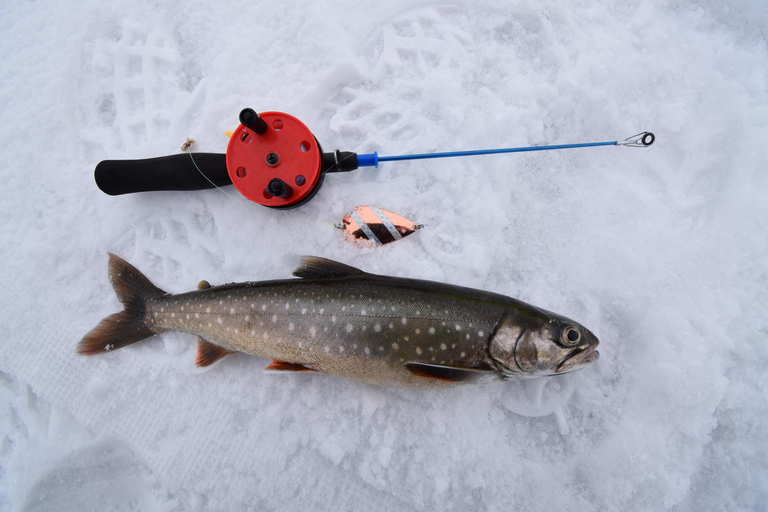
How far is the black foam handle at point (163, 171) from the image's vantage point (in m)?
2.10

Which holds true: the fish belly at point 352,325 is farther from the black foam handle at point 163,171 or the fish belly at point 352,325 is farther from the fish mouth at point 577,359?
the black foam handle at point 163,171

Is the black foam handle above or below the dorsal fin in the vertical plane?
above

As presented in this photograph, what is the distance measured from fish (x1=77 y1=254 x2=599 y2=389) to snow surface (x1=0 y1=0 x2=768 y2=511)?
1.07ft

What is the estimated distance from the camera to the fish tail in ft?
7.07

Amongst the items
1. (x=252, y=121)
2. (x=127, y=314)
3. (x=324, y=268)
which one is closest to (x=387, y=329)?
(x=324, y=268)

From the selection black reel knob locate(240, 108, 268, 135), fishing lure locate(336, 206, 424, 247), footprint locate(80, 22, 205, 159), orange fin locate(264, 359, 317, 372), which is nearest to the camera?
black reel knob locate(240, 108, 268, 135)

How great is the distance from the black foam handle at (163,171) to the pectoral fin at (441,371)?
1.52 metres

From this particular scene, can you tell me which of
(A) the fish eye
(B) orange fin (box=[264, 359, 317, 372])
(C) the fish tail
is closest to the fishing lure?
(B) orange fin (box=[264, 359, 317, 372])

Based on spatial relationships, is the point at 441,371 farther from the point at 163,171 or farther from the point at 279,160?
the point at 163,171

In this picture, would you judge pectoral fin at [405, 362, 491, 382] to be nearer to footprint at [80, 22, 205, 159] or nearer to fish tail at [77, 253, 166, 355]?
fish tail at [77, 253, 166, 355]

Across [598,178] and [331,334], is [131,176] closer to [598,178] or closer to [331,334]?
[331,334]

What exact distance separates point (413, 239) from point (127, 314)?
5.82ft

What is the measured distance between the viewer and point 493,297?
186 cm

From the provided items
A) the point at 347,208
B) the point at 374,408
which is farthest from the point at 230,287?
the point at 374,408
